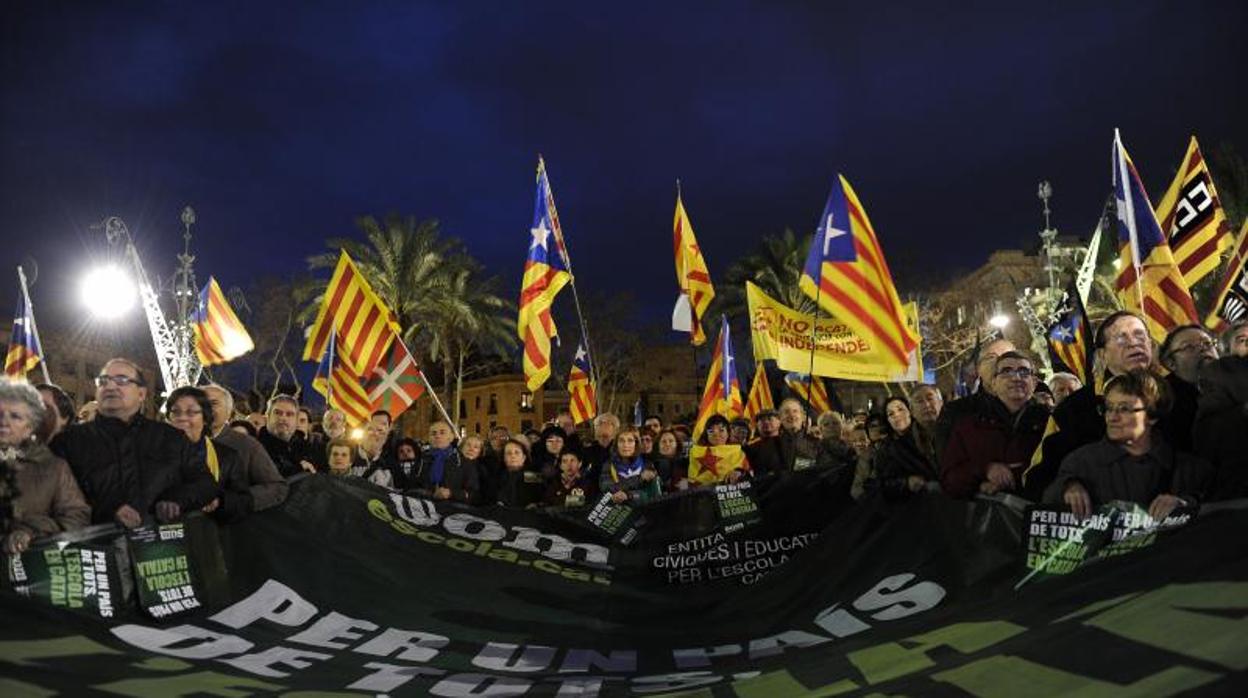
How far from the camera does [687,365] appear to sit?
264ft

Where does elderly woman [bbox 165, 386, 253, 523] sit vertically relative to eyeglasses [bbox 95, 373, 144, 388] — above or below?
below

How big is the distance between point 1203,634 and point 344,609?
455 cm

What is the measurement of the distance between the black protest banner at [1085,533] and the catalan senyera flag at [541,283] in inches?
305

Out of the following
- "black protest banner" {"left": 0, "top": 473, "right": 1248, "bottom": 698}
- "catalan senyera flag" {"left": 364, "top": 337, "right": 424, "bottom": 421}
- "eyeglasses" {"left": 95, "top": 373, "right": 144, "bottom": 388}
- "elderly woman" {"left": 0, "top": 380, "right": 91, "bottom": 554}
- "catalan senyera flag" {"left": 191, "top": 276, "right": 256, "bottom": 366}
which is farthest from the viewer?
"catalan senyera flag" {"left": 191, "top": 276, "right": 256, "bottom": 366}

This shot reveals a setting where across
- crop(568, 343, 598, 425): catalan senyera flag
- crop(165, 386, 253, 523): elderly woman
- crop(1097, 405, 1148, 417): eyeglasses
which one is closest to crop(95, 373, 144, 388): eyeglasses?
crop(165, 386, 253, 523): elderly woman

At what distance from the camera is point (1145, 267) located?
983cm

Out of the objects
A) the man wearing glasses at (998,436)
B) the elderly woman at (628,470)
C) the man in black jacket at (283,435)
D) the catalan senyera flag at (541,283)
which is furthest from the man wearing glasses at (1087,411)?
the catalan senyera flag at (541,283)

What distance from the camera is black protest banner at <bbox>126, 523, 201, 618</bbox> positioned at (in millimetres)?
4719

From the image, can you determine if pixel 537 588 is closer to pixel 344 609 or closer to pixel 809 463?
pixel 344 609

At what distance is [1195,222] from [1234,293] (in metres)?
1.88

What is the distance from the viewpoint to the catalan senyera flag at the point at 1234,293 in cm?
888

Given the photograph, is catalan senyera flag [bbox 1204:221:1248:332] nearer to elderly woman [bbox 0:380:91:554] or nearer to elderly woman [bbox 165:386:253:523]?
elderly woman [bbox 165:386:253:523]

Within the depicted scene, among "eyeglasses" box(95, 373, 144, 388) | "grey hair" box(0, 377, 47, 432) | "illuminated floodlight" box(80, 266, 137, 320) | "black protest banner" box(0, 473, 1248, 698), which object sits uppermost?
"illuminated floodlight" box(80, 266, 137, 320)

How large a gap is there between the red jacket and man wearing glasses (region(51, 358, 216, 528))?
459cm
